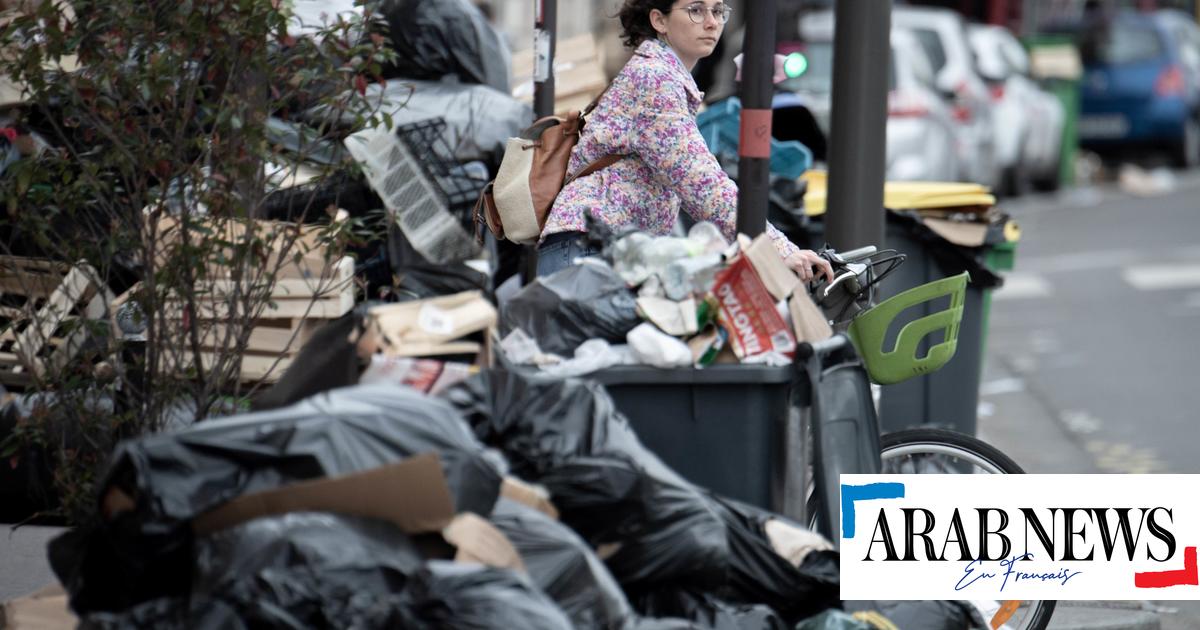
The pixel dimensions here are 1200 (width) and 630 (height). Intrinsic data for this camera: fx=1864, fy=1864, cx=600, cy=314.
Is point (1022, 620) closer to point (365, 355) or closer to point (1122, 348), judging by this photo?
point (365, 355)

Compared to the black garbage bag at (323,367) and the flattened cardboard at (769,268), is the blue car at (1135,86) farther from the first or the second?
the black garbage bag at (323,367)

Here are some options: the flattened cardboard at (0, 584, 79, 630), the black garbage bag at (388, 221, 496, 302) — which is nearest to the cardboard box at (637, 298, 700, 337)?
the black garbage bag at (388, 221, 496, 302)

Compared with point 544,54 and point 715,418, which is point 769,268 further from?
point 544,54

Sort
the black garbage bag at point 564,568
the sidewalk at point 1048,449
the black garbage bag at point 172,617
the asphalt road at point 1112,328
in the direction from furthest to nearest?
the asphalt road at point 1112,328 → the sidewalk at point 1048,449 → the black garbage bag at point 564,568 → the black garbage bag at point 172,617

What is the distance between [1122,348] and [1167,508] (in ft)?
24.8

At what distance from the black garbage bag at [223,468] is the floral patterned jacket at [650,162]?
1.50 meters

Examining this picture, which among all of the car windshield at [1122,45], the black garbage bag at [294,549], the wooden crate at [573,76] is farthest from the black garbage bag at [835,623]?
the car windshield at [1122,45]

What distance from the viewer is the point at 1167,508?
4164mm

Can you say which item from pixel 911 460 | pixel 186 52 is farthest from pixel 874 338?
pixel 186 52

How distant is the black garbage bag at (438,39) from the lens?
786 cm

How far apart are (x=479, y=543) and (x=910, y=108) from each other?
13313 mm

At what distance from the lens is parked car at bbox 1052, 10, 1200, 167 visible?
23750 mm

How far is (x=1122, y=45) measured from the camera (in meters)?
24.2

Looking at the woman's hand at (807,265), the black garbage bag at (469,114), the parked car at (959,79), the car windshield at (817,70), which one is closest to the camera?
the woman's hand at (807,265)
